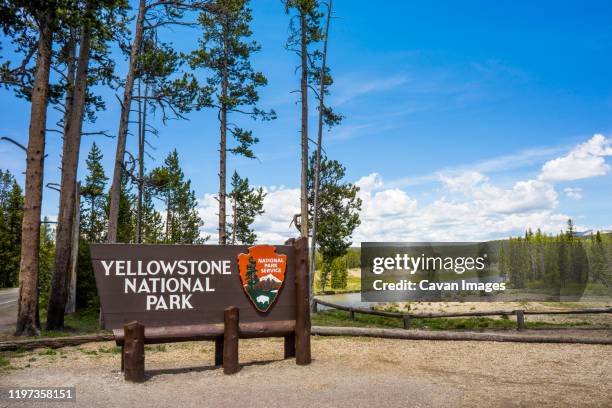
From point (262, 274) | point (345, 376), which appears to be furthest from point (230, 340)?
point (345, 376)

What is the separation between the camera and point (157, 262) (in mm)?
8281

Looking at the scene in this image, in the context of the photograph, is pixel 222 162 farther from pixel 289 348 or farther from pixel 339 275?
pixel 339 275

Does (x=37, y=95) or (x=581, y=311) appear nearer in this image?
(x=37, y=95)

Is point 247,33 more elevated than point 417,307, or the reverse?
point 247,33

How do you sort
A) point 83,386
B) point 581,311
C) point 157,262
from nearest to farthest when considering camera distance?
point 83,386 → point 157,262 → point 581,311

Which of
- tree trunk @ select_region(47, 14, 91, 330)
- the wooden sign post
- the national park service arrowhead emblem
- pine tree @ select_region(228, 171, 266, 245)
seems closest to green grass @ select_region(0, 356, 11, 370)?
the wooden sign post

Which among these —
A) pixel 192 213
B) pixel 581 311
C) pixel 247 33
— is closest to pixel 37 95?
pixel 247 33

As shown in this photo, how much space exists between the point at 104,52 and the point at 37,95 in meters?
4.98

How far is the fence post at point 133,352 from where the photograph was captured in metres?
7.68

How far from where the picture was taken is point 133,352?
7.70 metres

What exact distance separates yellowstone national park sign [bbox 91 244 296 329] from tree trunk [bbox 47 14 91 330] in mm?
7052

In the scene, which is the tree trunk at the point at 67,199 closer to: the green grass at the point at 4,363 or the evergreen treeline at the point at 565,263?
the green grass at the point at 4,363

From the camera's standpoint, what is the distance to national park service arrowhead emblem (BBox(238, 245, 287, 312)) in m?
8.77

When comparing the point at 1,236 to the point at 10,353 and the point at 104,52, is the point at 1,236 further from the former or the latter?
the point at 10,353
